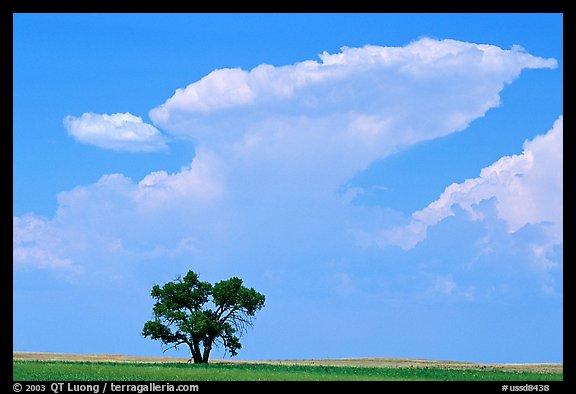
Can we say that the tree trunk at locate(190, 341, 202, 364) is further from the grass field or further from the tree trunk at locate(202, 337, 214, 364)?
the grass field

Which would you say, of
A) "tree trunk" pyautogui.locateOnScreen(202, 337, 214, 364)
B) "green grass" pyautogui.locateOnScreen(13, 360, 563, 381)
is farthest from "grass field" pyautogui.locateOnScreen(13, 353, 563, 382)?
"tree trunk" pyautogui.locateOnScreen(202, 337, 214, 364)

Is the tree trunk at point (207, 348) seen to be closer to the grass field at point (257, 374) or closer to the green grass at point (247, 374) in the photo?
the grass field at point (257, 374)

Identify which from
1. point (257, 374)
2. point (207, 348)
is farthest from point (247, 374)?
point (207, 348)

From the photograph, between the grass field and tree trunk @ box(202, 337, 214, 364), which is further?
tree trunk @ box(202, 337, 214, 364)

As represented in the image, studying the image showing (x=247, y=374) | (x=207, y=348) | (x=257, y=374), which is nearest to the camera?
(x=247, y=374)

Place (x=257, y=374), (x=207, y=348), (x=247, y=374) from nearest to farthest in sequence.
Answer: (x=247, y=374)
(x=257, y=374)
(x=207, y=348)

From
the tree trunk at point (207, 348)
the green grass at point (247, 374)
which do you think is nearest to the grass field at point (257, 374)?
the green grass at point (247, 374)

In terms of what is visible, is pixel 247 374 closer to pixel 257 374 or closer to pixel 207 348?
pixel 257 374

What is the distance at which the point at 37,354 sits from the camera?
68.2m

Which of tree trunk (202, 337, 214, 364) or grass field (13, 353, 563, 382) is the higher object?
tree trunk (202, 337, 214, 364)
